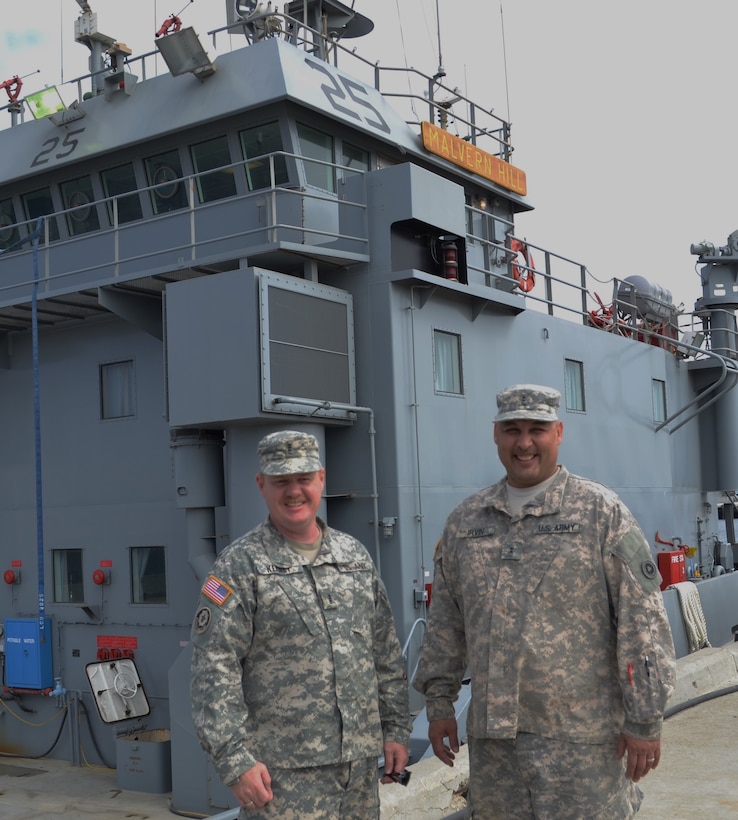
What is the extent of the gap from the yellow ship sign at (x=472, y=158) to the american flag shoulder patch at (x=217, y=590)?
10053 mm

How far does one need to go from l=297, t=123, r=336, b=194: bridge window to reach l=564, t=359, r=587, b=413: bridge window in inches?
169

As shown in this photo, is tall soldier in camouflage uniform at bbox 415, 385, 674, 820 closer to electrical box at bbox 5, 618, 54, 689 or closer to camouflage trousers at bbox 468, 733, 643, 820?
camouflage trousers at bbox 468, 733, 643, 820

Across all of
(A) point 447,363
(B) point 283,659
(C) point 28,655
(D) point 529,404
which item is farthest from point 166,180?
(B) point 283,659

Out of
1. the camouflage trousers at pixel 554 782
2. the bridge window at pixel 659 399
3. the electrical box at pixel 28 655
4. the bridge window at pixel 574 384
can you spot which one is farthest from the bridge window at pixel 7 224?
A: the camouflage trousers at pixel 554 782

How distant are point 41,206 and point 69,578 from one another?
16.1ft

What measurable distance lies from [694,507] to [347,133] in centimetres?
972

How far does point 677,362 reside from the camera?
17.9 m

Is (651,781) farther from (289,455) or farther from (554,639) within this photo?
(289,455)

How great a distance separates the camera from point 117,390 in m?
12.3

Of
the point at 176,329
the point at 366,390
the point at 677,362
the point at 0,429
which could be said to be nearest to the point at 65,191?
the point at 0,429

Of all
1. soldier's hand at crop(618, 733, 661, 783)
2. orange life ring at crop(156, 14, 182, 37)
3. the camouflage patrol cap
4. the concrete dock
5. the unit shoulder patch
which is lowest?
the concrete dock

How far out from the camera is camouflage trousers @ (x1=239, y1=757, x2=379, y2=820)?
142 inches

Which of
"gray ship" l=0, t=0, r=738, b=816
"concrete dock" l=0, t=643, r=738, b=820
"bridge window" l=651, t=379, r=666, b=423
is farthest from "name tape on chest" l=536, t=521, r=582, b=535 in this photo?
"bridge window" l=651, t=379, r=666, b=423

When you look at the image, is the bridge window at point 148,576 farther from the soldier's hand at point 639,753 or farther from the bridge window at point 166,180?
the soldier's hand at point 639,753
